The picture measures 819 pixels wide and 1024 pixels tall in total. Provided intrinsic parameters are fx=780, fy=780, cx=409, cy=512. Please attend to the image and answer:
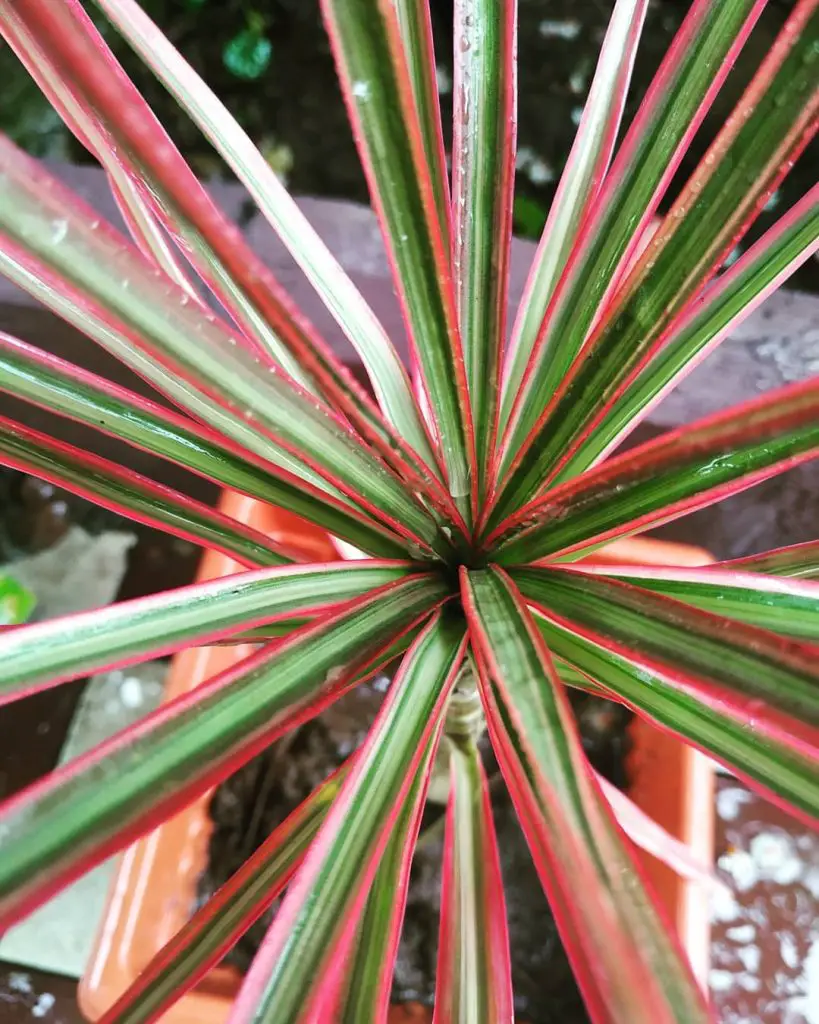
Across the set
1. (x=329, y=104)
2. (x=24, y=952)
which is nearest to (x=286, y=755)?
(x=24, y=952)

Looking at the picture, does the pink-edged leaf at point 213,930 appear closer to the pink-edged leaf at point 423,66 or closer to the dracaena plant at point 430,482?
the dracaena plant at point 430,482

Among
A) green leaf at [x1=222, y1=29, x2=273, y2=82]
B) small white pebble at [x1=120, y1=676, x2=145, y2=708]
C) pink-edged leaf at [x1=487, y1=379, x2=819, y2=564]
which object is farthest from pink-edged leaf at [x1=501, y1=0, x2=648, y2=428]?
green leaf at [x1=222, y1=29, x2=273, y2=82]

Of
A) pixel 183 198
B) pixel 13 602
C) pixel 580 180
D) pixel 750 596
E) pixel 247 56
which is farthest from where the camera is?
pixel 247 56

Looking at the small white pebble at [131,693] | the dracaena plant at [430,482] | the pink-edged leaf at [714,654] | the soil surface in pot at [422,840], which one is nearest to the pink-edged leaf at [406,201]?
the dracaena plant at [430,482]

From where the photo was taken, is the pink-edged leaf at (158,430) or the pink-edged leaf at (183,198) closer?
the pink-edged leaf at (183,198)

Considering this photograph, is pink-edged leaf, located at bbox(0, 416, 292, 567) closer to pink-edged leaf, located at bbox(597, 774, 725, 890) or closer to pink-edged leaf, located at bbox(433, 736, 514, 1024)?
pink-edged leaf, located at bbox(433, 736, 514, 1024)

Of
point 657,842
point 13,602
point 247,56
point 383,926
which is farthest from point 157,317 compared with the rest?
point 247,56

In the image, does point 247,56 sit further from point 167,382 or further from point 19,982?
point 19,982
